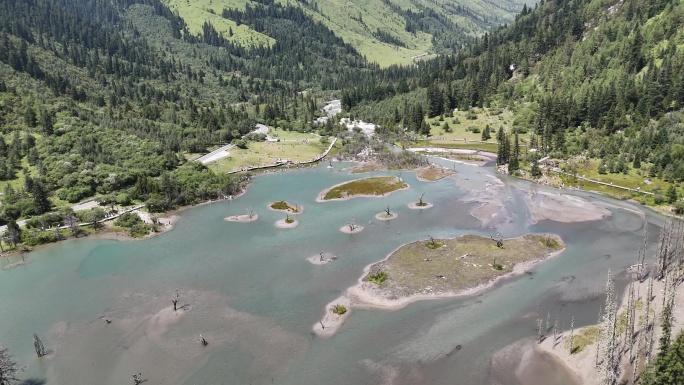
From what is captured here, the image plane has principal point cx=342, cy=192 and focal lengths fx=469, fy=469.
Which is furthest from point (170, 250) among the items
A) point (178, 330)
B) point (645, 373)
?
point (645, 373)

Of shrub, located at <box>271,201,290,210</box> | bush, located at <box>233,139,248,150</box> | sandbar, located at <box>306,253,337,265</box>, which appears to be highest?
bush, located at <box>233,139,248,150</box>

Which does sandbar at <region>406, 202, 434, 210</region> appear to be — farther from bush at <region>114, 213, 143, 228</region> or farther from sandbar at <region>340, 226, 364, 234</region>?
bush at <region>114, 213, 143, 228</region>

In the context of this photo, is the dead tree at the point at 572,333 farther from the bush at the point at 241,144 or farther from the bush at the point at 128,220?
the bush at the point at 241,144

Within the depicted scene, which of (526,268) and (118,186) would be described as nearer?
(526,268)

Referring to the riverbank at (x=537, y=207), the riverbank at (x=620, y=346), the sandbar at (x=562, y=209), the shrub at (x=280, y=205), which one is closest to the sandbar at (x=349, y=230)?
the shrub at (x=280, y=205)

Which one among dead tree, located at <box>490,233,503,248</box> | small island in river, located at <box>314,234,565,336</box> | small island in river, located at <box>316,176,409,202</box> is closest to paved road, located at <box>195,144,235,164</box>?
small island in river, located at <box>316,176,409,202</box>

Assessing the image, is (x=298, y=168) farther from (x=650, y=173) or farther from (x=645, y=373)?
(x=645, y=373)

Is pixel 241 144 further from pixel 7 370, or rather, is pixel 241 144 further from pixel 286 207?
pixel 7 370
